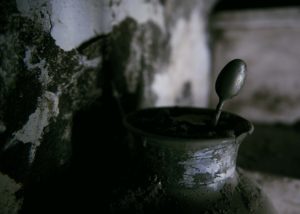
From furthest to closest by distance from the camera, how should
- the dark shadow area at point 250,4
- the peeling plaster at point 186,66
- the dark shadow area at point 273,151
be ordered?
the dark shadow area at point 250,4 → the peeling plaster at point 186,66 → the dark shadow area at point 273,151

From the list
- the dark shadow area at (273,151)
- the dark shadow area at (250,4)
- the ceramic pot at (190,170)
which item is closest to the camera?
the ceramic pot at (190,170)

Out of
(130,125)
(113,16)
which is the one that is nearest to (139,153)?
(130,125)

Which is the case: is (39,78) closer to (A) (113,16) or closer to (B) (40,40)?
(B) (40,40)

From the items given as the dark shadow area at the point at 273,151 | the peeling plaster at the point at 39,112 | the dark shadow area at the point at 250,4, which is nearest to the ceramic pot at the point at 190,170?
the peeling plaster at the point at 39,112

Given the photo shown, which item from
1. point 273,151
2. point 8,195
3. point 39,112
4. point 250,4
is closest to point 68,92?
point 39,112

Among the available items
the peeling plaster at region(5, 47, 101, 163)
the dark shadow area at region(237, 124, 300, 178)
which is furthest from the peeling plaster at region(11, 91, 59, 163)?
the dark shadow area at region(237, 124, 300, 178)

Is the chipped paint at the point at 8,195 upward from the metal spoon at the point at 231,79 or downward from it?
downward

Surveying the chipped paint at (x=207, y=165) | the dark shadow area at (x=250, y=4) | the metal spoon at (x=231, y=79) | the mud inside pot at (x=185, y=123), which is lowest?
the chipped paint at (x=207, y=165)

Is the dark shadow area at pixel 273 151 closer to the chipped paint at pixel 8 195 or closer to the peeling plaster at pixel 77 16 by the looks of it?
the peeling plaster at pixel 77 16
